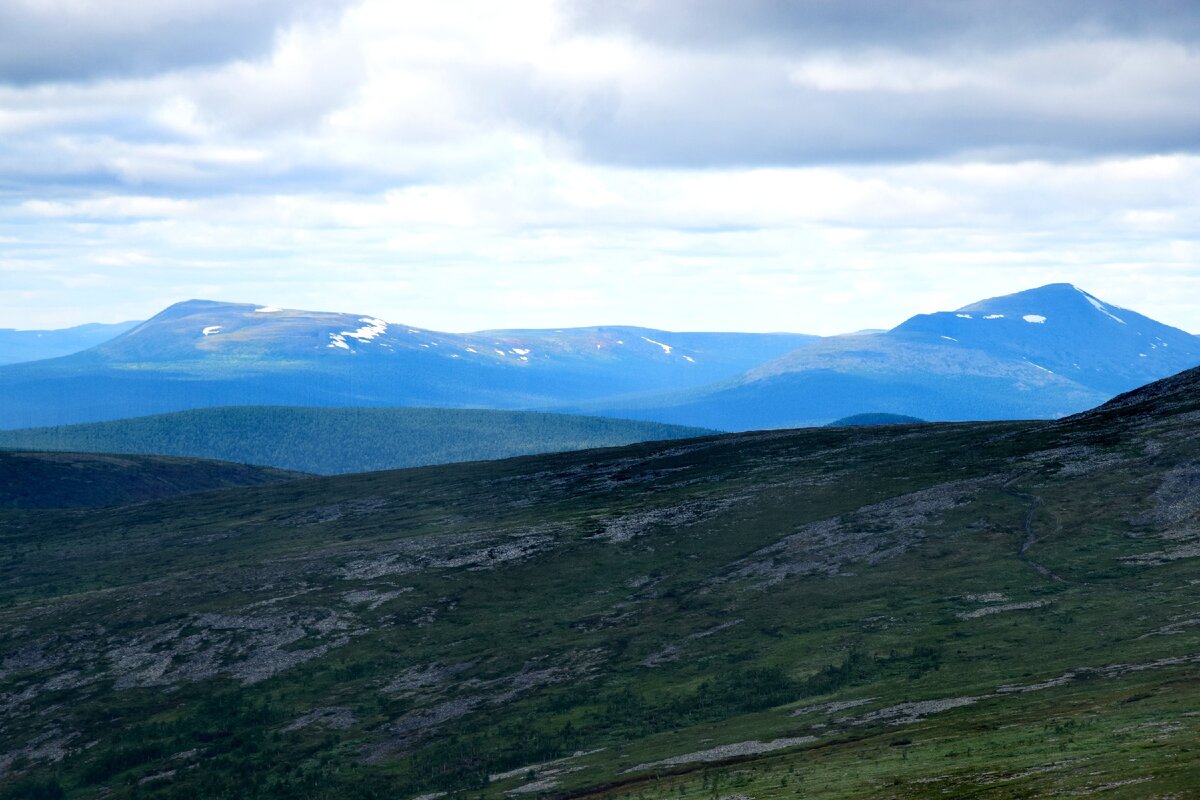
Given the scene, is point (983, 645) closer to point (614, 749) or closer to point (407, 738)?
point (614, 749)

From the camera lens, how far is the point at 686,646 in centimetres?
12250

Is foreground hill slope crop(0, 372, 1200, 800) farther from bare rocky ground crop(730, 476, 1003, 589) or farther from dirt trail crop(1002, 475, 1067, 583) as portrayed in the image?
dirt trail crop(1002, 475, 1067, 583)

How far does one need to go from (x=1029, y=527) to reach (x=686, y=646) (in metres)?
44.3

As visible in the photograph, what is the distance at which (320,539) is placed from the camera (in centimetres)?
19325

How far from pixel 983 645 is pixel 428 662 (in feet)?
179

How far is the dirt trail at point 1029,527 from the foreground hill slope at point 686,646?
2.22ft

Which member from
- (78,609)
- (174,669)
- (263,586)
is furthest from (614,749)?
(78,609)

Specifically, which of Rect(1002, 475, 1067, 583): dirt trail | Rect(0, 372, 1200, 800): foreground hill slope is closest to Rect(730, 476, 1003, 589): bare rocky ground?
Rect(0, 372, 1200, 800): foreground hill slope

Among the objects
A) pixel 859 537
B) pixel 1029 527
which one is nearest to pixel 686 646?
pixel 859 537

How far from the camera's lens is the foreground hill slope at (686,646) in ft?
251

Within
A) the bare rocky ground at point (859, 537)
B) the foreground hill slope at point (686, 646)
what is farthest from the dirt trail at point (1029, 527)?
the bare rocky ground at point (859, 537)

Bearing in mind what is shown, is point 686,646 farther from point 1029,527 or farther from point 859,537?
point 1029,527

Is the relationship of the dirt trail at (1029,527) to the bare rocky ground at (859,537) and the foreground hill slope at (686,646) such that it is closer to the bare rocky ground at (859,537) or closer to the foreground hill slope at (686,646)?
the foreground hill slope at (686,646)

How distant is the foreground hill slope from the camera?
76438mm
